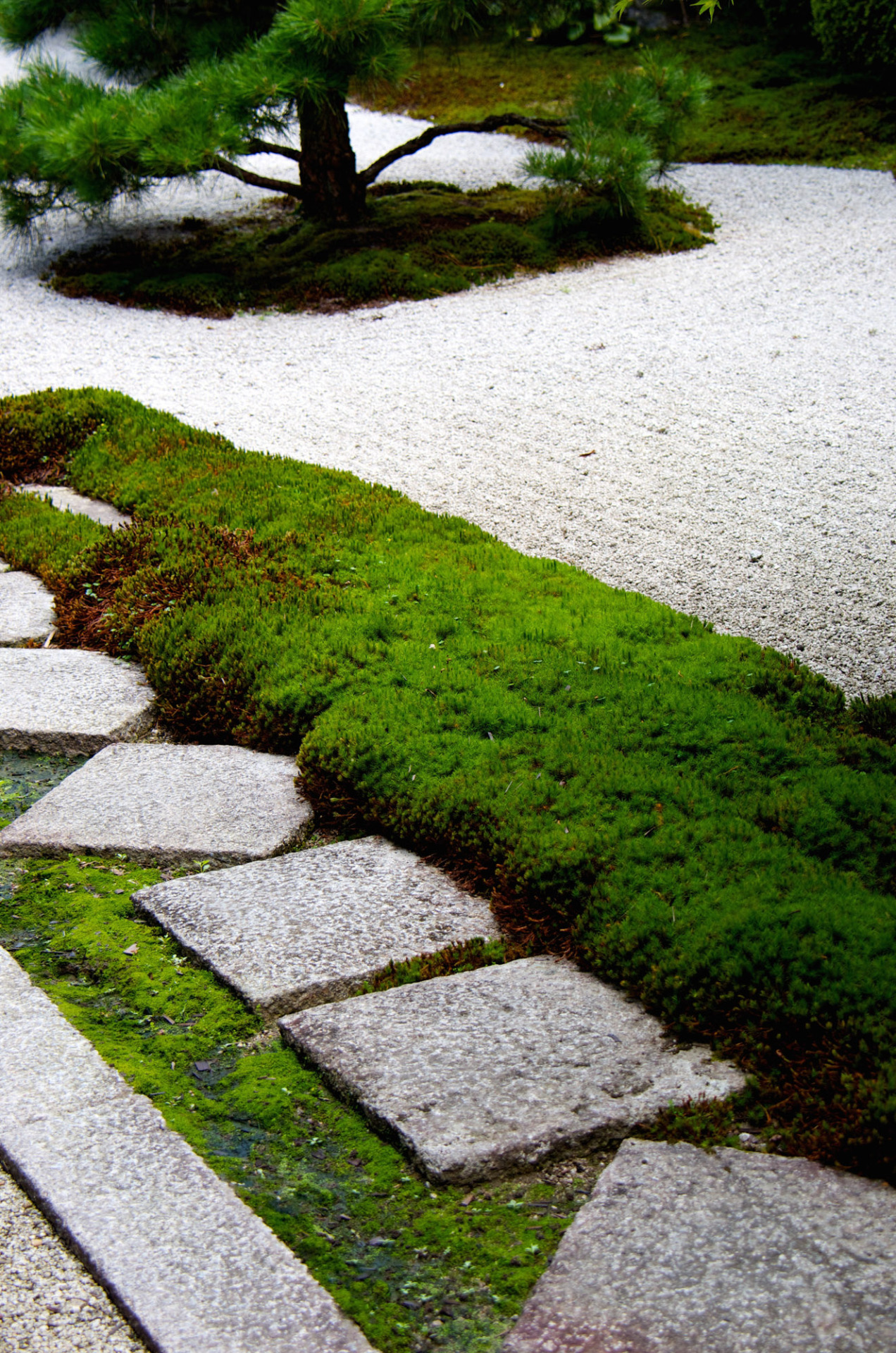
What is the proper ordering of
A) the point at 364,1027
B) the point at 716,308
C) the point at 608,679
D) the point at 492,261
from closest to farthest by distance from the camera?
the point at 364,1027 → the point at 608,679 → the point at 716,308 → the point at 492,261

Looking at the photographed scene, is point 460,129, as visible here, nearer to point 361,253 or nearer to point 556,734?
point 361,253

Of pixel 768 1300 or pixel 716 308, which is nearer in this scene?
pixel 768 1300

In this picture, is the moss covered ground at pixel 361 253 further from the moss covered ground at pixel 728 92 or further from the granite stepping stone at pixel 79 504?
the granite stepping stone at pixel 79 504

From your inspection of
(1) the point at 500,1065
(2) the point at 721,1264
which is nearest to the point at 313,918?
(1) the point at 500,1065

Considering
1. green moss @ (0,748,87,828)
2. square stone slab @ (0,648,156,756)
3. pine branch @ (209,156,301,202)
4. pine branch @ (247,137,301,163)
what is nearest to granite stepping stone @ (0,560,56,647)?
square stone slab @ (0,648,156,756)

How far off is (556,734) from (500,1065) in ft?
3.27

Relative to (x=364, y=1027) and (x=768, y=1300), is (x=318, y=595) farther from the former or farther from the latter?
(x=768, y=1300)

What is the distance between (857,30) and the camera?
31.1 feet

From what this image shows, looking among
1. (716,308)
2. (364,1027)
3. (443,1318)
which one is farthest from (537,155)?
(443,1318)

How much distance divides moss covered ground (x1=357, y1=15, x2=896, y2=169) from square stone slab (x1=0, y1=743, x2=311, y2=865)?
326 inches

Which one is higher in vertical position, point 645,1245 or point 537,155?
point 537,155

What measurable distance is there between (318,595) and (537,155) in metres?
5.25

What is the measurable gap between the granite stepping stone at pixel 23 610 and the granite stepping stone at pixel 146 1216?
187cm

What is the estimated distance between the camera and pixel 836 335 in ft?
19.3
